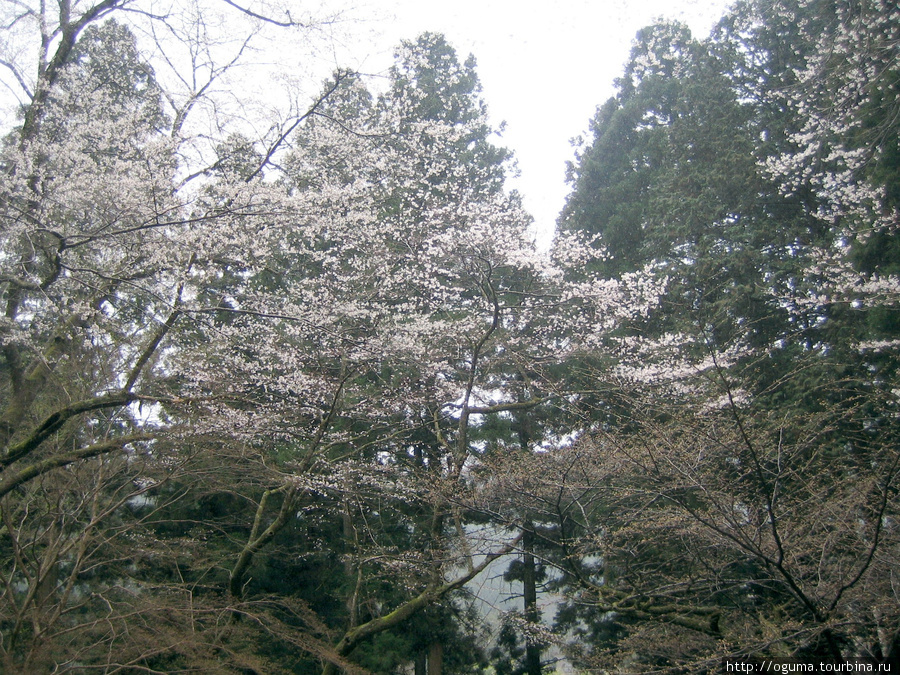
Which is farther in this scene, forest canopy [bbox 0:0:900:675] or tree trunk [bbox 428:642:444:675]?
tree trunk [bbox 428:642:444:675]

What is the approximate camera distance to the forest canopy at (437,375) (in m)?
4.82

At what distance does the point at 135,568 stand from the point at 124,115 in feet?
24.7

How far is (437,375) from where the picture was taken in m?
9.84

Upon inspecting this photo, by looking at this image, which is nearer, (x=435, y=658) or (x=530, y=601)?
(x=435, y=658)

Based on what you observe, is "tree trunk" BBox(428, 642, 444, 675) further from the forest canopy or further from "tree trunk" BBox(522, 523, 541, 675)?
"tree trunk" BBox(522, 523, 541, 675)

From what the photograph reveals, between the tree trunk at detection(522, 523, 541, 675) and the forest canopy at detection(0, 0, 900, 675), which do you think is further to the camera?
the tree trunk at detection(522, 523, 541, 675)

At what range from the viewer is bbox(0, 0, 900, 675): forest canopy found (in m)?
4.82

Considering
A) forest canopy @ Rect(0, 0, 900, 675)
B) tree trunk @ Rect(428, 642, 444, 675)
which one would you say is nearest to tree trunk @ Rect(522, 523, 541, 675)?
forest canopy @ Rect(0, 0, 900, 675)

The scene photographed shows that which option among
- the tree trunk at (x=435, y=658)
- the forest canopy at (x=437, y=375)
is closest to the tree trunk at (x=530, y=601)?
the forest canopy at (x=437, y=375)

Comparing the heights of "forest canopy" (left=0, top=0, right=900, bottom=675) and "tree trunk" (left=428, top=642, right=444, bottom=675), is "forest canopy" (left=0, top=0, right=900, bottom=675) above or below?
above

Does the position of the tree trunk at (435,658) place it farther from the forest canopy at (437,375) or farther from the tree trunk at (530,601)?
the tree trunk at (530,601)

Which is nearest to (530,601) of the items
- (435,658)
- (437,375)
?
(435,658)

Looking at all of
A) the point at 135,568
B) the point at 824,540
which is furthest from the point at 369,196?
the point at 135,568

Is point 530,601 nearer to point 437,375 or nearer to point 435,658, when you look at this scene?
point 435,658
